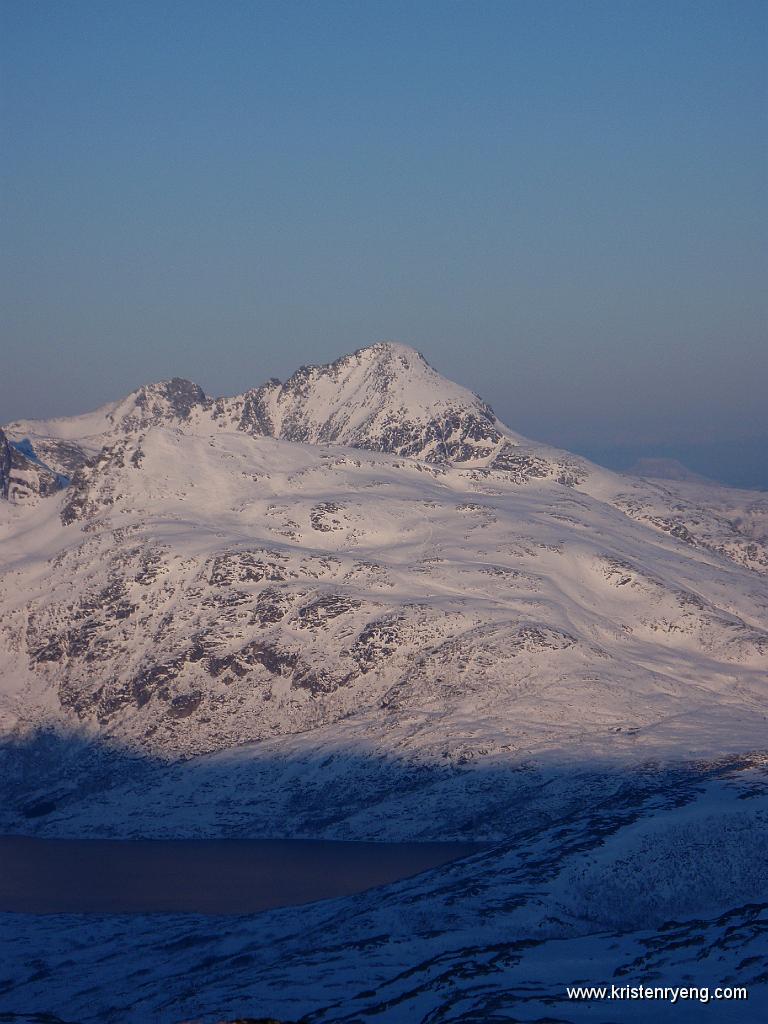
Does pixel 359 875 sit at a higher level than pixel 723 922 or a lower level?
lower

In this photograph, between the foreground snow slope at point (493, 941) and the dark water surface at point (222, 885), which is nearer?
the foreground snow slope at point (493, 941)

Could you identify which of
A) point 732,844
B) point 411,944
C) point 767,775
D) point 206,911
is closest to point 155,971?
point 411,944

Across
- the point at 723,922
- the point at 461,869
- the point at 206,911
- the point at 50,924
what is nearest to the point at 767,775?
the point at 461,869

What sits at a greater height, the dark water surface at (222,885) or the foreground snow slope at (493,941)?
the foreground snow slope at (493,941)

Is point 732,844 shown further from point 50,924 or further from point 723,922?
point 50,924

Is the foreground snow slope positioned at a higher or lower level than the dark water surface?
higher

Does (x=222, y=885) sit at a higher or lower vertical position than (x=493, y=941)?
lower

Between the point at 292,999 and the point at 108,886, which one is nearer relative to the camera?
the point at 292,999

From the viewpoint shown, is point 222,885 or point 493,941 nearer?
point 493,941

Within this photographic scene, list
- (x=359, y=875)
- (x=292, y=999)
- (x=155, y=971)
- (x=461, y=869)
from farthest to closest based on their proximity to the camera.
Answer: (x=359, y=875), (x=461, y=869), (x=155, y=971), (x=292, y=999)

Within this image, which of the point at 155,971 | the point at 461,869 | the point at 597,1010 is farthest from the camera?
the point at 461,869

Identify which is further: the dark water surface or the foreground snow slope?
the dark water surface
